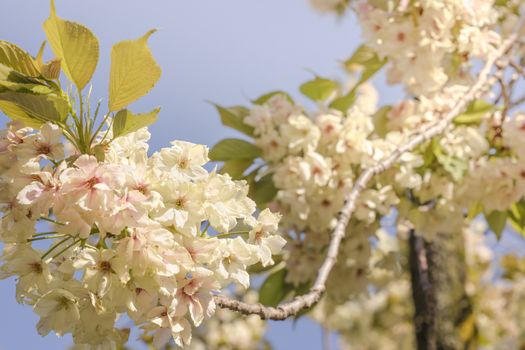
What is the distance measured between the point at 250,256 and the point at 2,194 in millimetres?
333

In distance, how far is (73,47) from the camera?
86 cm

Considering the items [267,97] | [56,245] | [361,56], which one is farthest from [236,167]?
[56,245]

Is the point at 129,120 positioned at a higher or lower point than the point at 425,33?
higher

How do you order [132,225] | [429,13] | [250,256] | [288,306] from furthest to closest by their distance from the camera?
[429,13], [288,306], [250,256], [132,225]

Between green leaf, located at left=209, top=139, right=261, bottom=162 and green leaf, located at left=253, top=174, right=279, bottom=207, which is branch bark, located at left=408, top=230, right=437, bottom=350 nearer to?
green leaf, located at left=253, top=174, right=279, bottom=207

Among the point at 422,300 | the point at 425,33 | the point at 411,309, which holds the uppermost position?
the point at 425,33

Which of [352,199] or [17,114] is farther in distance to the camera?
[352,199]

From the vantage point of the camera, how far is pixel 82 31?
33.7 inches

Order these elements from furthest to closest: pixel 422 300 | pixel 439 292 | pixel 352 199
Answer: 1. pixel 439 292
2. pixel 422 300
3. pixel 352 199

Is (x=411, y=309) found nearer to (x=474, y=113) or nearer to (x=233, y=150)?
(x=474, y=113)

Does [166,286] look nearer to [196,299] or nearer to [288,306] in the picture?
[196,299]

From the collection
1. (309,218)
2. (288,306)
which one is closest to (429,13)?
(309,218)

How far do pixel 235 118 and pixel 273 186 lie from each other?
0.73ft

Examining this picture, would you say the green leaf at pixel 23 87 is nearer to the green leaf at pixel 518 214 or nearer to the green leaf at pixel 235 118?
the green leaf at pixel 235 118
